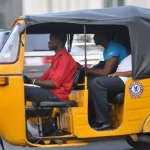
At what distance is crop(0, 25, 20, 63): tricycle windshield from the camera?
6.64 m

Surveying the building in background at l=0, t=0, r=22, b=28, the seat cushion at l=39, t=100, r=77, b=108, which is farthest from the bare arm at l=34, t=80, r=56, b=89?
the building in background at l=0, t=0, r=22, b=28

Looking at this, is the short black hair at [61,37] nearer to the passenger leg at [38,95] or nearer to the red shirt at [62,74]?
the red shirt at [62,74]

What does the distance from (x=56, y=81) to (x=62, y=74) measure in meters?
0.11

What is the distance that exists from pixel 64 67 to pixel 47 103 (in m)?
0.50

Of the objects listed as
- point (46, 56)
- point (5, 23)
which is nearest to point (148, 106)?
point (46, 56)

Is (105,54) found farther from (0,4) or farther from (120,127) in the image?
(0,4)

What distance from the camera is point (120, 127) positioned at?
693 cm

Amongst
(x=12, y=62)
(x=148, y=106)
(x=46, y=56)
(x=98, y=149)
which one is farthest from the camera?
(x=46, y=56)

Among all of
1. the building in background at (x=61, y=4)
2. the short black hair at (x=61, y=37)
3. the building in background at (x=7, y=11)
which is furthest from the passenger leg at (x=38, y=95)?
the building in background at (x=7, y=11)

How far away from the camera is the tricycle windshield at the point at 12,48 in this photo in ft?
21.8

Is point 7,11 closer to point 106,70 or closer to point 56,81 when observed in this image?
point 106,70

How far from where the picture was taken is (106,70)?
722 centimetres

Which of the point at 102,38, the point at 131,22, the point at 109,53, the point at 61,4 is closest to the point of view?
the point at 131,22

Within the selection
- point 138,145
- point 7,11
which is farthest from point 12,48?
point 7,11
